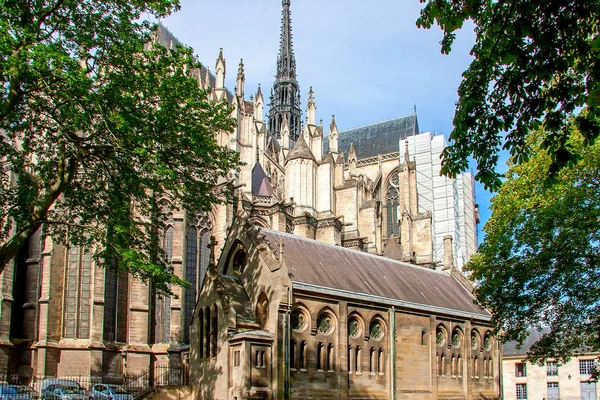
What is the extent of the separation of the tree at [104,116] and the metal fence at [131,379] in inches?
441

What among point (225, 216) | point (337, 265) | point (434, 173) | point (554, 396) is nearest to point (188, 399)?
point (337, 265)

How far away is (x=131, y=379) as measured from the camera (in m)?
30.9

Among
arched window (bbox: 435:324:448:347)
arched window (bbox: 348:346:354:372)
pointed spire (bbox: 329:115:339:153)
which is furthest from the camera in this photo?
pointed spire (bbox: 329:115:339:153)

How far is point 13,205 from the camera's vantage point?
1873 centimetres

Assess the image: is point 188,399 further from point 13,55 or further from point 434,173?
point 434,173

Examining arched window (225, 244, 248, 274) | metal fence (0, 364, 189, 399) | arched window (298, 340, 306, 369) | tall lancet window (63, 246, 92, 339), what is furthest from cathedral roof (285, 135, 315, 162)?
arched window (298, 340, 306, 369)

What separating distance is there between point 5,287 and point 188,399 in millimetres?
12497

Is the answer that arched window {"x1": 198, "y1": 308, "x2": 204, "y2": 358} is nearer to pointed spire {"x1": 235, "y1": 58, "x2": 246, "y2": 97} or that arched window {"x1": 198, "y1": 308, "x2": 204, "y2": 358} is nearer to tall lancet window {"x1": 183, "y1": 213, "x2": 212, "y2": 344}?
tall lancet window {"x1": 183, "y1": 213, "x2": 212, "y2": 344}

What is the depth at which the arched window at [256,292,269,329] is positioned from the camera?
79.0 ft

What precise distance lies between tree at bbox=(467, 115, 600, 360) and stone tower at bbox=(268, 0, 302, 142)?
4982 cm

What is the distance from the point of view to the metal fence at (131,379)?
2853 centimetres

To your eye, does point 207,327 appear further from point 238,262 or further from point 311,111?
point 311,111

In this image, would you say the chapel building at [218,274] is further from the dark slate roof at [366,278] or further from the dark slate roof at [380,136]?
the dark slate roof at [380,136]

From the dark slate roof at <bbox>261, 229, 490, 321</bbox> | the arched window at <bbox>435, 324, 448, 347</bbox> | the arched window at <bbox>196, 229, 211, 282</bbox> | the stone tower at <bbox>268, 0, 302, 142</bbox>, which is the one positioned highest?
the stone tower at <bbox>268, 0, 302, 142</bbox>
